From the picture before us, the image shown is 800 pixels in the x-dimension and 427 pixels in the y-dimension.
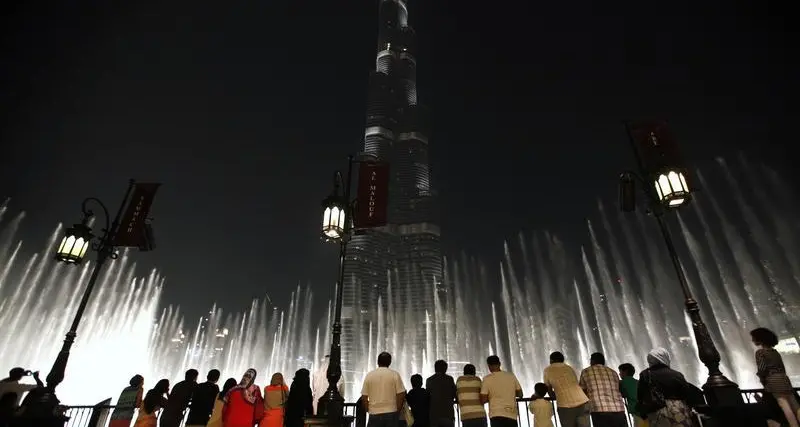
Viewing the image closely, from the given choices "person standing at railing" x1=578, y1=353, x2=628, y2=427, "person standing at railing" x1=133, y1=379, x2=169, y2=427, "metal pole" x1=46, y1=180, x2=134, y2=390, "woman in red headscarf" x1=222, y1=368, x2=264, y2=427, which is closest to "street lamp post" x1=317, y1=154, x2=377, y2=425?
"woman in red headscarf" x1=222, y1=368, x2=264, y2=427

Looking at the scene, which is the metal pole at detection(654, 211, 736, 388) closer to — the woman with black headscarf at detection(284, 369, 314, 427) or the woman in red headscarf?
the woman with black headscarf at detection(284, 369, 314, 427)

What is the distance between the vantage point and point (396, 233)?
117 meters

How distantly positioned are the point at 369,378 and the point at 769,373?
6533mm

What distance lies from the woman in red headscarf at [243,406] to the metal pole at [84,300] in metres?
4.35

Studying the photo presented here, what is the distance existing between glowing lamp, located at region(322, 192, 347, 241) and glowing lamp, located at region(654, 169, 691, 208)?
7.04m

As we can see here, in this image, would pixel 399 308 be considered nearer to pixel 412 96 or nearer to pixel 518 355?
pixel 518 355

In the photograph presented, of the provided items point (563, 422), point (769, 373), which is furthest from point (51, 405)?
point (769, 373)

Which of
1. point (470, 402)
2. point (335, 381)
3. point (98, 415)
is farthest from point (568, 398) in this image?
point (98, 415)

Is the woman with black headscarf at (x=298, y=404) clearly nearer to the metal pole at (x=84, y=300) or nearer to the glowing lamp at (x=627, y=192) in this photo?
the metal pole at (x=84, y=300)

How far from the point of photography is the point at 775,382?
652 centimetres

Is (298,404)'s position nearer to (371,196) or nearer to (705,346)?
(371,196)

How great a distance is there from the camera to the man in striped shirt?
278 inches

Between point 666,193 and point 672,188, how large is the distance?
15 centimetres

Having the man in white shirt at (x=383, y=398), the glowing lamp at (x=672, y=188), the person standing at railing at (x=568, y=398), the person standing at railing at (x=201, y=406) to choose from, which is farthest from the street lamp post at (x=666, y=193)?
the person standing at railing at (x=201, y=406)
